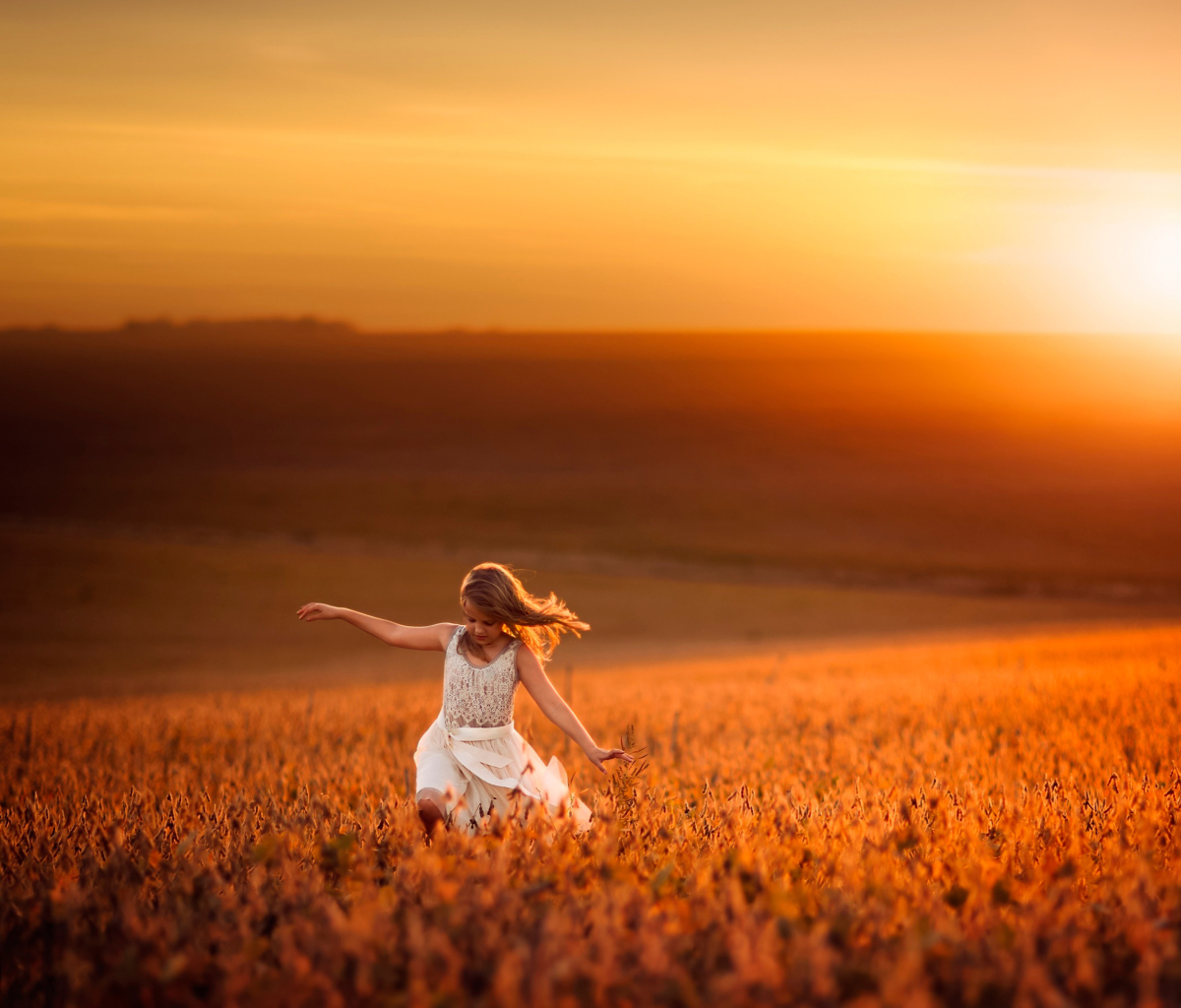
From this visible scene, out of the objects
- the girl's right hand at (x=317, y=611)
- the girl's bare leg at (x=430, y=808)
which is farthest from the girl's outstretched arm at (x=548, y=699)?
the girl's right hand at (x=317, y=611)

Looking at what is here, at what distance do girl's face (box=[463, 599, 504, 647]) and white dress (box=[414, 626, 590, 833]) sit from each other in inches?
4.4

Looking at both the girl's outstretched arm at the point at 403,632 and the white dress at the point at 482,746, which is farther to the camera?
the girl's outstretched arm at the point at 403,632

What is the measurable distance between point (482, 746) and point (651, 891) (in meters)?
Result: 2.17

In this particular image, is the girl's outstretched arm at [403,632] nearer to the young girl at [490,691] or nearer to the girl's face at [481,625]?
the young girl at [490,691]

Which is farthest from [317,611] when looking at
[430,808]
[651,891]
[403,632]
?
[651,891]

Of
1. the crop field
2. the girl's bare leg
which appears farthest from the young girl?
the crop field

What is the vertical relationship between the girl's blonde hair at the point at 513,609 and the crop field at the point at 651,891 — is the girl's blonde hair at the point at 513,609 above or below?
Answer: above

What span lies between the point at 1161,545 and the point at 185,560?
174 feet

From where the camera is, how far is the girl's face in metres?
5.63

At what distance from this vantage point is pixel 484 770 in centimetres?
560

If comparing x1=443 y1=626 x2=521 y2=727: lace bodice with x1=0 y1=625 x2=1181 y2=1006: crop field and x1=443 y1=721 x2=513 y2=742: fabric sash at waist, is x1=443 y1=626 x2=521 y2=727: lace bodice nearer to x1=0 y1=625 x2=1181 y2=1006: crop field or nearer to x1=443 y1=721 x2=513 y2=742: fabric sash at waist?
x1=443 y1=721 x2=513 y2=742: fabric sash at waist

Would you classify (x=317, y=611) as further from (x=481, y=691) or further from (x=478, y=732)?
(x=478, y=732)

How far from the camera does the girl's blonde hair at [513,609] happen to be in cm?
560

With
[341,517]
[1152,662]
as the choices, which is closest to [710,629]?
[1152,662]
